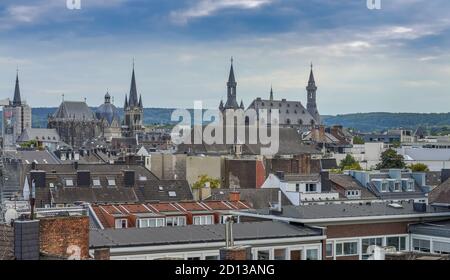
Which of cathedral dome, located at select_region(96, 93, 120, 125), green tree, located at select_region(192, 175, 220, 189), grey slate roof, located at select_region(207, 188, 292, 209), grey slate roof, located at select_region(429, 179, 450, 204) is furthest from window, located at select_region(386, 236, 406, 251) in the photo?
cathedral dome, located at select_region(96, 93, 120, 125)

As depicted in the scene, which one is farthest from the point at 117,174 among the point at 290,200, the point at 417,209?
the point at 417,209

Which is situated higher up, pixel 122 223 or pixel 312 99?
pixel 312 99

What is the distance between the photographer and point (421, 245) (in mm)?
22422

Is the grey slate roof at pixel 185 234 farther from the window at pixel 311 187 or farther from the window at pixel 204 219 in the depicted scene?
the window at pixel 311 187

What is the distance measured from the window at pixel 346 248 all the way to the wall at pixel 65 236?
11017mm

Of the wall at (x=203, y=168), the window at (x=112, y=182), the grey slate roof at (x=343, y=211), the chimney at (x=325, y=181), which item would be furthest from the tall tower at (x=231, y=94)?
the grey slate roof at (x=343, y=211)

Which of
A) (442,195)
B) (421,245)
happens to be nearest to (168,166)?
(442,195)

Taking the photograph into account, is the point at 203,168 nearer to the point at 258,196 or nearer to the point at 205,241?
the point at 258,196

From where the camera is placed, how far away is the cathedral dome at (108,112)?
18200 centimetres

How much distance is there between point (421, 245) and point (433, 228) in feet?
2.21

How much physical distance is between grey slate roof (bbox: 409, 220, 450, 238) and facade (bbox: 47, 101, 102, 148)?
13309 centimetres

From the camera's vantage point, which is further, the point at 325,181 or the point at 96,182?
the point at 325,181
